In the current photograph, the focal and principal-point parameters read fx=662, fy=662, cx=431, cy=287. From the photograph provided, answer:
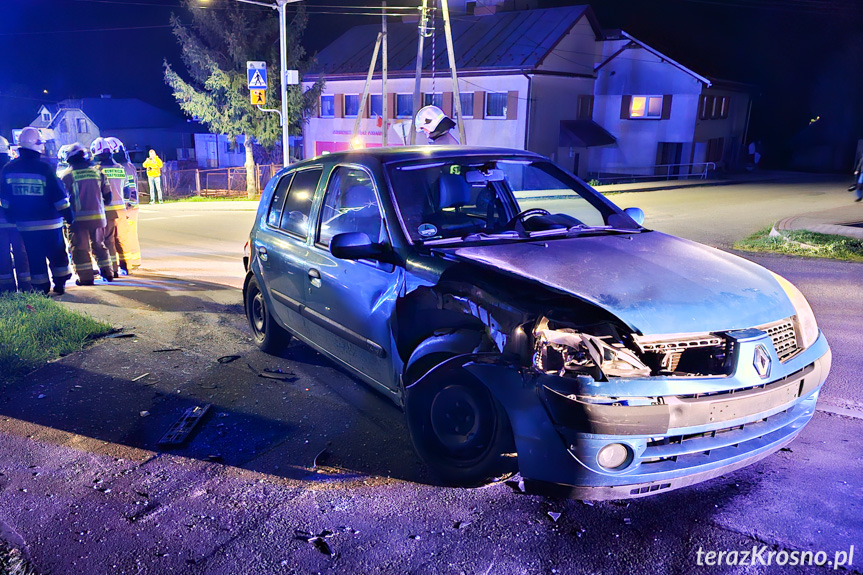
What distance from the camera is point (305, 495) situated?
3.66 meters

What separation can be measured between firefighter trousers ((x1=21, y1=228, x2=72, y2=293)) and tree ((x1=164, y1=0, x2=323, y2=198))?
2105cm

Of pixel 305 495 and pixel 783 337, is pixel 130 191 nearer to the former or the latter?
pixel 305 495

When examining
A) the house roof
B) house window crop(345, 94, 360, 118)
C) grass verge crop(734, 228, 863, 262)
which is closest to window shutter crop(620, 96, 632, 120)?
the house roof

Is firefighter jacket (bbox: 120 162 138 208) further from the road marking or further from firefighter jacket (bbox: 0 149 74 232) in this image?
the road marking

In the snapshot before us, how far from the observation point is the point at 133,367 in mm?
5770

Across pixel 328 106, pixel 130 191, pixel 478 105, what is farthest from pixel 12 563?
pixel 328 106

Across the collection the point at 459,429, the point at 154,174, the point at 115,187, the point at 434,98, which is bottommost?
the point at 154,174

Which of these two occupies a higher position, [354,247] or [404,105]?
[404,105]

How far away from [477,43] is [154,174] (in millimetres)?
17113

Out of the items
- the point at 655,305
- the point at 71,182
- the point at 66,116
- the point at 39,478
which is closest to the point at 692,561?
the point at 655,305

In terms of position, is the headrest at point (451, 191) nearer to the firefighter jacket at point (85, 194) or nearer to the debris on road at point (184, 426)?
the debris on road at point (184, 426)

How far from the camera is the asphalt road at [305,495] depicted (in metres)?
3.11

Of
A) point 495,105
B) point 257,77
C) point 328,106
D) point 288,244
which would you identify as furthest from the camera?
point 328,106

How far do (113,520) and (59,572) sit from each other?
1.41 ft
